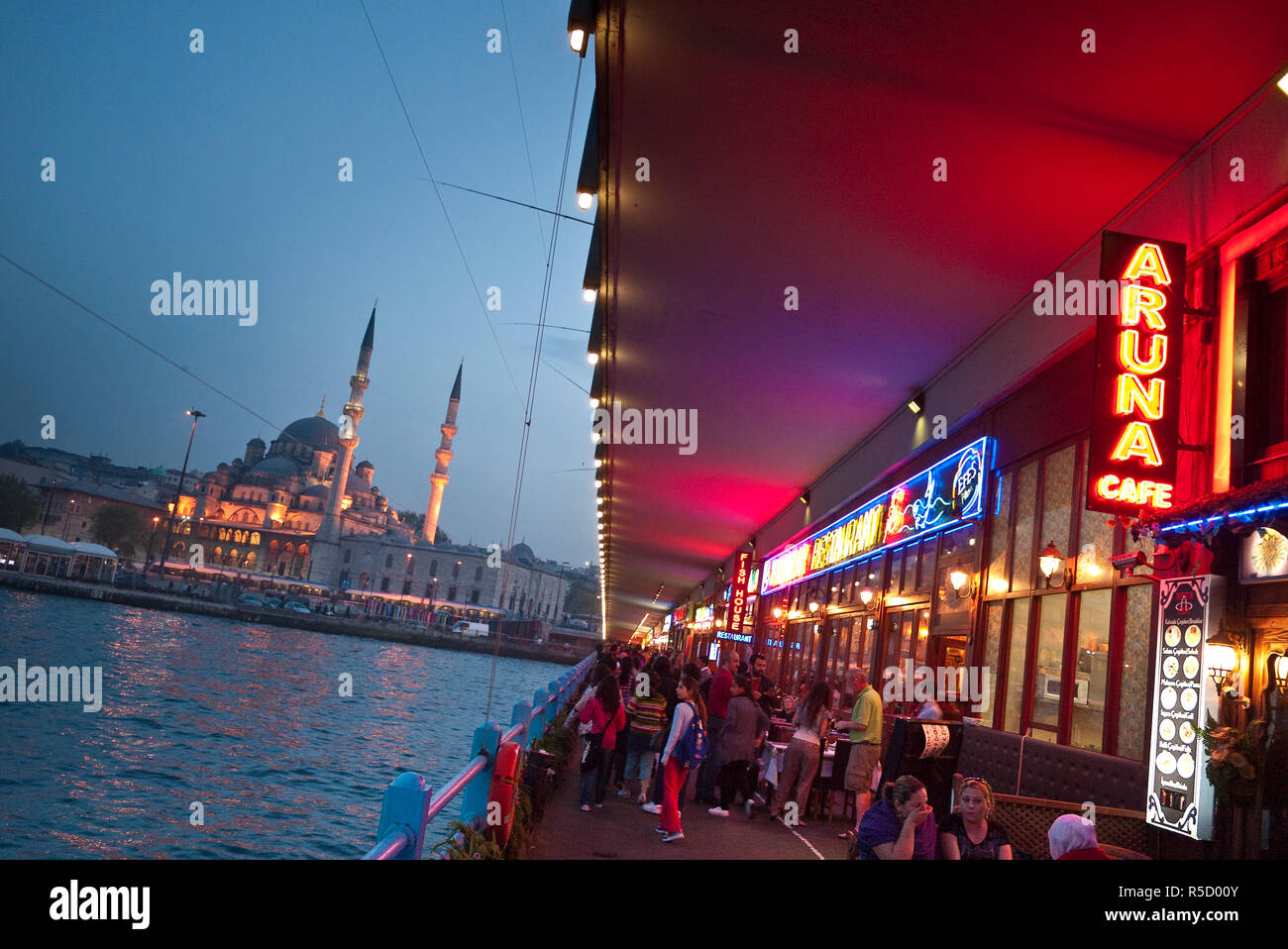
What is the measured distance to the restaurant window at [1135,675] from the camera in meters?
7.33

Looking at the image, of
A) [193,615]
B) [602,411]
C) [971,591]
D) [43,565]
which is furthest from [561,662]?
[971,591]

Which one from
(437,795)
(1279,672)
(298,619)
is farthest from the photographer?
(298,619)

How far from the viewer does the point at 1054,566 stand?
9031mm

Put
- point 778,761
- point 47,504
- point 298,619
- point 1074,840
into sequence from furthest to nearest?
point 47,504 → point 298,619 → point 778,761 → point 1074,840

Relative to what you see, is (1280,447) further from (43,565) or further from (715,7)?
(43,565)


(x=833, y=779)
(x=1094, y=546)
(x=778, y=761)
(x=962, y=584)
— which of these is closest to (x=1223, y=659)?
(x=1094, y=546)

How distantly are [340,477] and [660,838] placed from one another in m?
94.9

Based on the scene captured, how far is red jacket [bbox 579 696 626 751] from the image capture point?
404 inches

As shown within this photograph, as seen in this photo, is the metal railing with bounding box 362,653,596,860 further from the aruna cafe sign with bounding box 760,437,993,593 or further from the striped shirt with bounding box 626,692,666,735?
the aruna cafe sign with bounding box 760,437,993,593

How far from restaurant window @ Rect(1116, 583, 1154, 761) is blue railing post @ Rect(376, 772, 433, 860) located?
570 centimetres

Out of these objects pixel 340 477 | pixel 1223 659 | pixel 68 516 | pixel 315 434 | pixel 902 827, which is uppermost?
pixel 315 434

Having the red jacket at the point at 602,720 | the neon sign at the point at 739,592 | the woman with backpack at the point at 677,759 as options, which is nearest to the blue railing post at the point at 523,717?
the woman with backpack at the point at 677,759

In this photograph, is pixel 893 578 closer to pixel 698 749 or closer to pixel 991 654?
pixel 991 654

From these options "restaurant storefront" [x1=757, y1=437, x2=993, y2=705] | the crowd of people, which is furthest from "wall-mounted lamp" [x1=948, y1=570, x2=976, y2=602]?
the crowd of people
